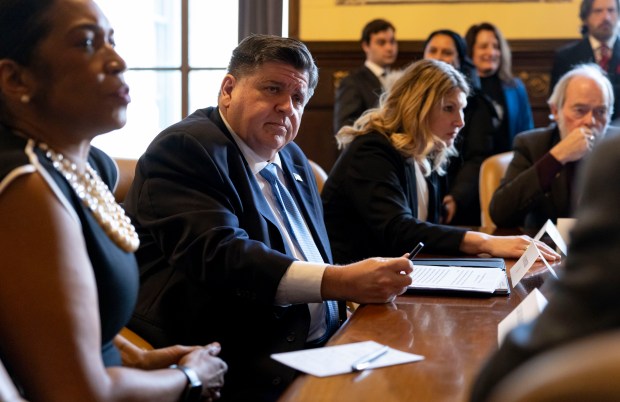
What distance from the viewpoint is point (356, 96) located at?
555cm

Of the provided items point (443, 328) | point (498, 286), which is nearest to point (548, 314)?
point (443, 328)

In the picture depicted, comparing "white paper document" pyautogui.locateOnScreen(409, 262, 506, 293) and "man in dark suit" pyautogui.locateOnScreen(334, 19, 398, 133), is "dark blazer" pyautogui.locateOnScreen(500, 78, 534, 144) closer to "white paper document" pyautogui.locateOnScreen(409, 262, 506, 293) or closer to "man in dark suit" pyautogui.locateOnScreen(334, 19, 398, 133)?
"man in dark suit" pyautogui.locateOnScreen(334, 19, 398, 133)

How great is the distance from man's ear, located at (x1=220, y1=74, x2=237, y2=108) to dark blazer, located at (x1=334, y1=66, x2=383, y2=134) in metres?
3.05

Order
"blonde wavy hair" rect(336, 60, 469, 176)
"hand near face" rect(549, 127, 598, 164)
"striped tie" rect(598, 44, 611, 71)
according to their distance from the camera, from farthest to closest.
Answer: "striped tie" rect(598, 44, 611, 71), "hand near face" rect(549, 127, 598, 164), "blonde wavy hair" rect(336, 60, 469, 176)

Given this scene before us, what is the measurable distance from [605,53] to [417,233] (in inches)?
119

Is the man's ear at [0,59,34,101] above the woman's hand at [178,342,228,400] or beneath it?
above

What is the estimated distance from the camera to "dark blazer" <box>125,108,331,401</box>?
202cm

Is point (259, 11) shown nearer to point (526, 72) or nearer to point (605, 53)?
point (526, 72)

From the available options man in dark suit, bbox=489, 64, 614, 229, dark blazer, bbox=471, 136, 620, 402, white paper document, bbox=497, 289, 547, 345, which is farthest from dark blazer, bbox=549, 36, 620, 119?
dark blazer, bbox=471, 136, 620, 402

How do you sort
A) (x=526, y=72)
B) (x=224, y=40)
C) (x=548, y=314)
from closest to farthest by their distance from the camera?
(x=548, y=314) < (x=526, y=72) < (x=224, y=40)

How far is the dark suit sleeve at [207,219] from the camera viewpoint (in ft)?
6.62

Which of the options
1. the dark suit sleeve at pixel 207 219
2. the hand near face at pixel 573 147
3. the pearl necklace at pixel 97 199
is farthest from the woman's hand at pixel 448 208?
the pearl necklace at pixel 97 199

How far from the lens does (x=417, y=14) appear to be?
6.33 metres

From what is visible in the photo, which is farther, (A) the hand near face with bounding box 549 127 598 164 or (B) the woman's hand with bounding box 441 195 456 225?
(B) the woman's hand with bounding box 441 195 456 225
